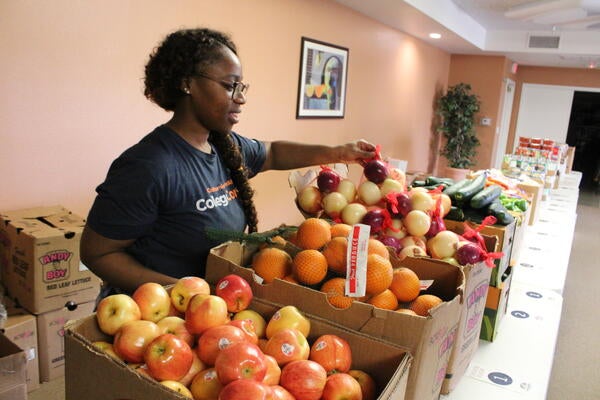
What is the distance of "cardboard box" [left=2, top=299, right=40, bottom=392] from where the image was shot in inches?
81.5

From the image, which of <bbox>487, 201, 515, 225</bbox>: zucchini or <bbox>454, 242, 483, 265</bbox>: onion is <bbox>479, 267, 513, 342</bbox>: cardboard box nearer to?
<bbox>487, 201, 515, 225</bbox>: zucchini

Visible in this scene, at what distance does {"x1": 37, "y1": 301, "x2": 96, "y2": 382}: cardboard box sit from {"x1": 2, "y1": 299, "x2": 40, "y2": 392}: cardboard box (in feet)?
0.08

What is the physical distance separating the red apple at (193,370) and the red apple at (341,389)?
20 centimetres

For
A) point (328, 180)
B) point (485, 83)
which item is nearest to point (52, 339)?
point (328, 180)

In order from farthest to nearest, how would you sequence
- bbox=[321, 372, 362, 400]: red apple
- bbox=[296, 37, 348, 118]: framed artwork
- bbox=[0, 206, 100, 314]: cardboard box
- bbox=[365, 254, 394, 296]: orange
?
bbox=[296, 37, 348, 118]: framed artwork < bbox=[0, 206, 100, 314]: cardboard box < bbox=[365, 254, 394, 296]: orange < bbox=[321, 372, 362, 400]: red apple

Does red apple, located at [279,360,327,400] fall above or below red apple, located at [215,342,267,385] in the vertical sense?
below

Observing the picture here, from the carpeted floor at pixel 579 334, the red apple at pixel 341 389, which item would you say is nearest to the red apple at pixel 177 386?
the red apple at pixel 341 389

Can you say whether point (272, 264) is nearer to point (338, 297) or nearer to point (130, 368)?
point (338, 297)

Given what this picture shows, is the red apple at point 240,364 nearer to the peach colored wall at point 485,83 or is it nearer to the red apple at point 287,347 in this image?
the red apple at point 287,347

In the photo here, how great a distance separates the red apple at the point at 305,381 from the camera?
732mm

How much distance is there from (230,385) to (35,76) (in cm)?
203

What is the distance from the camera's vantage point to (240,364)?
2.24ft

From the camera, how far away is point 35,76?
7.11 ft

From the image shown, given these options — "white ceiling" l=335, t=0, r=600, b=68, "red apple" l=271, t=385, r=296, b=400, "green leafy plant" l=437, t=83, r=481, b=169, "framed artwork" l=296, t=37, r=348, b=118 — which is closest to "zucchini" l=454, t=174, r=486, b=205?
"red apple" l=271, t=385, r=296, b=400
